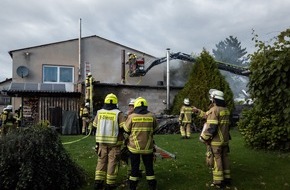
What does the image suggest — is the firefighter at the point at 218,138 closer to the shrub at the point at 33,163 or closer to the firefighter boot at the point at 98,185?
the firefighter boot at the point at 98,185

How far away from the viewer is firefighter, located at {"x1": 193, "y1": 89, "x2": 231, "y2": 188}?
667 cm

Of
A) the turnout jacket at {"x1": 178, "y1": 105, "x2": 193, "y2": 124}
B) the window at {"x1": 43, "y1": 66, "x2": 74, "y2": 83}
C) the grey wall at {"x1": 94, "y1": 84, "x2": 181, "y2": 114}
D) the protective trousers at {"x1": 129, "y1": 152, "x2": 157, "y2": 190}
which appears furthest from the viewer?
the window at {"x1": 43, "y1": 66, "x2": 74, "y2": 83}

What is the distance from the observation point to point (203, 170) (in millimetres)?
8008

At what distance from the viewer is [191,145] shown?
12.4 meters

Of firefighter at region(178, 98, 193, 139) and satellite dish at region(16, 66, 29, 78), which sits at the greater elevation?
satellite dish at region(16, 66, 29, 78)

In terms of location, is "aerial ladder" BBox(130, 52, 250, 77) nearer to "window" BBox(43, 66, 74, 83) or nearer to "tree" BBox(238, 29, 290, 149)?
"window" BBox(43, 66, 74, 83)

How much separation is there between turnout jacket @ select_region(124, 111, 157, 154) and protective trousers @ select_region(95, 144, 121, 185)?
13.1 inches

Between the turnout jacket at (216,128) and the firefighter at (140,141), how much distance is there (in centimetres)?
111

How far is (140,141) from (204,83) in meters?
13.4

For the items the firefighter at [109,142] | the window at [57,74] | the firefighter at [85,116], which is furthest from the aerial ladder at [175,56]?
the firefighter at [109,142]

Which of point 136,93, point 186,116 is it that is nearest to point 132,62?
point 136,93

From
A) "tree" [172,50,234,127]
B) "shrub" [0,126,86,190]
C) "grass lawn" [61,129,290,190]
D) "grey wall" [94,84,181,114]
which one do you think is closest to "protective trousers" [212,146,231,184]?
"grass lawn" [61,129,290,190]

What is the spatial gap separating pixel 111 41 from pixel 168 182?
781 inches

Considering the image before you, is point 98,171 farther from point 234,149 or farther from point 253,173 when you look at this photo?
point 234,149
